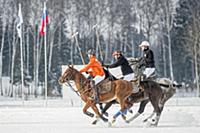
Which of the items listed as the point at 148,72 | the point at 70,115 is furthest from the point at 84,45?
the point at 148,72

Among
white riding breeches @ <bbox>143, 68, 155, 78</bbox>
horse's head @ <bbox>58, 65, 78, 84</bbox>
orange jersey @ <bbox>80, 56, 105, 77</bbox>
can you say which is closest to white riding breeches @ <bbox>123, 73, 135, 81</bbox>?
white riding breeches @ <bbox>143, 68, 155, 78</bbox>

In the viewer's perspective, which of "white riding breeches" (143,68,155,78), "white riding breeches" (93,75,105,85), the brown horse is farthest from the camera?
"white riding breeches" (143,68,155,78)

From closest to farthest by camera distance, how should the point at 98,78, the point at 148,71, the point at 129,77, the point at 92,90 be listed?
the point at 92,90
the point at 98,78
the point at 148,71
the point at 129,77

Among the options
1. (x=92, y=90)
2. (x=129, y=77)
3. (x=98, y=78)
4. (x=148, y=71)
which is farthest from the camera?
(x=129, y=77)

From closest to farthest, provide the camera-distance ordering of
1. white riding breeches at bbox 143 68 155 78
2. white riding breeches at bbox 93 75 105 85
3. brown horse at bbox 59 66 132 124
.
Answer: brown horse at bbox 59 66 132 124 → white riding breeches at bbox 93 75 105 85 → white riding breeches at bbox 143 68 155 78

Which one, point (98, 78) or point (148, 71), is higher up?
point (148, 71)

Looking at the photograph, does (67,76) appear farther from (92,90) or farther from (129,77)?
(129,77)

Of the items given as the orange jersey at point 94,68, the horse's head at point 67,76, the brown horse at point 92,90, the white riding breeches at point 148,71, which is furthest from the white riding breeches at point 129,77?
the horse's head at point 67,76

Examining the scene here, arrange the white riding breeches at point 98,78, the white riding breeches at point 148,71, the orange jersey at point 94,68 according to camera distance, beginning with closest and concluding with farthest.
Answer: the white riding breeches at point 98,78
the orange jersey at point 94,68
the white riding breeches at point 148,71

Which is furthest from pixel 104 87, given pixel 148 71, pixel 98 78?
pixel 148 71

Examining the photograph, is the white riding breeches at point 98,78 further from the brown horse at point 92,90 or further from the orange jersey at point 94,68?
the brown horse at point 92,90

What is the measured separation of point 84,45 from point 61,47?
15.7ft

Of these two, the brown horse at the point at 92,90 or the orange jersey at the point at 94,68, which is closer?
the brown horse at the point at 92,90

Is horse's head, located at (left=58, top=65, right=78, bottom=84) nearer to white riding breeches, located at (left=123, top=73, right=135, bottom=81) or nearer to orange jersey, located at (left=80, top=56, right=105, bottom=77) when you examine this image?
orange jersey, located at (left=80, top=56, right=105, bottom=77)
